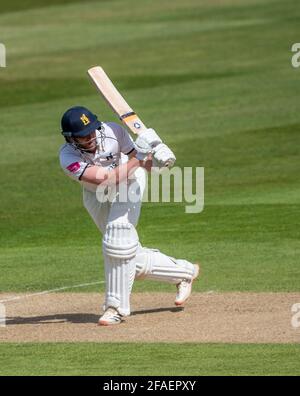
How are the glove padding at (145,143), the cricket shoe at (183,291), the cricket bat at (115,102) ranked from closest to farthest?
the glove padding at (145,143) → the cricket bat at (115,102) → the cricket shoe at (183,291)

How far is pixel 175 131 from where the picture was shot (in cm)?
2041

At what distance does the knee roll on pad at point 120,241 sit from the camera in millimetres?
10172

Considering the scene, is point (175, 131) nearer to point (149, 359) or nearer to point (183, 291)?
point (183, 291)

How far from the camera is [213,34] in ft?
93.9

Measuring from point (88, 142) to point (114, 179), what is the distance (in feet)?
1.29

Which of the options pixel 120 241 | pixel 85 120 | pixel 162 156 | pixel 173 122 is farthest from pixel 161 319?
pixel 173 122

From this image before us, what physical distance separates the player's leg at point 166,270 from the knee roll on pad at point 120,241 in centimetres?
32

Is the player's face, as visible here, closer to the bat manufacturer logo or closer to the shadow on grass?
the bat manufacturer logo

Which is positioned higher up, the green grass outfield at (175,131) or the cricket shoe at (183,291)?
the green grass outfield at (175,131)

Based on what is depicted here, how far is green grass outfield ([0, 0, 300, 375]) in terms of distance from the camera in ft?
40.9

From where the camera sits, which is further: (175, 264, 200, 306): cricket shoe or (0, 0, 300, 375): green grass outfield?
(0, 0, 300, 375): green grass outfield

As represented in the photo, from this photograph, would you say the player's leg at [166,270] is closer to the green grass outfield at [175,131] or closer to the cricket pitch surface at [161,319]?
the cricket pitch surface at [161,319]

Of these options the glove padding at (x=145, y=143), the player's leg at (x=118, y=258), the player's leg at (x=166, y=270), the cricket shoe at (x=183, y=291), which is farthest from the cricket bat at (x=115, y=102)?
the cricket shoe at (x=183, y=291)

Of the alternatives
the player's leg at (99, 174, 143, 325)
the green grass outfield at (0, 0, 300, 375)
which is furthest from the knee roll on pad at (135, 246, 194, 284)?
the green grass outfield at (0, 0, 300, 375)
